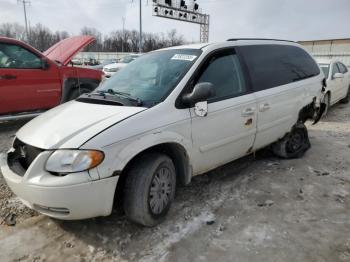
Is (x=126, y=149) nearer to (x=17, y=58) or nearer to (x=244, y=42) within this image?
(x=244, y=42)

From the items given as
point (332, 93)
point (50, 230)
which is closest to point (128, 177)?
point (50, 230)

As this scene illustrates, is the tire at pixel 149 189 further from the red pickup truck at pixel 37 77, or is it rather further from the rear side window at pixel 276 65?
the red pickup truck at pixel 37 77

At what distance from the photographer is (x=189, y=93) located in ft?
10.4

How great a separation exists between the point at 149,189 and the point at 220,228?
2.66ft

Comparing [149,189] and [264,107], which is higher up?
[264,107]

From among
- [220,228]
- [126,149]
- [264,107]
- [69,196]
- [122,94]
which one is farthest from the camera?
[264,107]

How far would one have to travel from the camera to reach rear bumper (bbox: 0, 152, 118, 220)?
2.44 meters

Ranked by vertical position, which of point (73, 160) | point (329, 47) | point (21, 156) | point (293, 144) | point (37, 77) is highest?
point (329, 47)

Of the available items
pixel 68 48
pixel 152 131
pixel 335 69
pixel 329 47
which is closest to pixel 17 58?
pixel 68 48

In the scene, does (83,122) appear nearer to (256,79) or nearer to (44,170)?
(44,170)

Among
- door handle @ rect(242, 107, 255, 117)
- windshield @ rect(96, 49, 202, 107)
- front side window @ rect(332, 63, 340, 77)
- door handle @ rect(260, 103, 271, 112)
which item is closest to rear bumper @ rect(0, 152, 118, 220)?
windshield @ rect(96, 49, 202, 107)

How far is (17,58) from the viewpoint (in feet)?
20.1

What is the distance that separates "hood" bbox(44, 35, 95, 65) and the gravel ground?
3.59m

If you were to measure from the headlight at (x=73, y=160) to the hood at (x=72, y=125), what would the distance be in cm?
7
